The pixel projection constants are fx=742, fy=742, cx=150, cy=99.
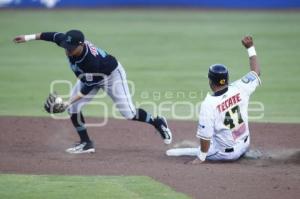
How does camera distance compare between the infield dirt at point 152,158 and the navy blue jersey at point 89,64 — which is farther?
the navy blue jersey at point 89,64

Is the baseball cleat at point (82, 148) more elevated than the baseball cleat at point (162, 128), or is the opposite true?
the baseball cleat at point (162, 128)

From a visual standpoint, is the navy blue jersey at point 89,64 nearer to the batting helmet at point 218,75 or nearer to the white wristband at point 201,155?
the batting helmet at point 218,75

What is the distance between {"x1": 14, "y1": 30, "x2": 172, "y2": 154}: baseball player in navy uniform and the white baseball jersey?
4.77ft

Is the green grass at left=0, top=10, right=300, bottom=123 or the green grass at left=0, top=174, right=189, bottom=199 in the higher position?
the green grass at left=0, top=174, right=189, bottom=199

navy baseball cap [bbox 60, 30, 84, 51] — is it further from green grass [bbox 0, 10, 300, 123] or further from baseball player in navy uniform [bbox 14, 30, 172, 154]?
green grass [bbox 0, 10, 300, 123]

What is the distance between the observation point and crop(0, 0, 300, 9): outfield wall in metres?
28.0

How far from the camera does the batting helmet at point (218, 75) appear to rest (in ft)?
29.3

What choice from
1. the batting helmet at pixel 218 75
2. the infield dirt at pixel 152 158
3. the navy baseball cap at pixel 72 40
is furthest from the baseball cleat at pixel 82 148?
the batting helmet at pixel 218 75

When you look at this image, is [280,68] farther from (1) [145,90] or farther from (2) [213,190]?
(2) [213,190]

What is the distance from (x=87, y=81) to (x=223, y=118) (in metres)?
1.95

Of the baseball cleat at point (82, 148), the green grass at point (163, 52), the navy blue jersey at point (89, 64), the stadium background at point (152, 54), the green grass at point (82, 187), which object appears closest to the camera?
the green grass at point (82, 187)

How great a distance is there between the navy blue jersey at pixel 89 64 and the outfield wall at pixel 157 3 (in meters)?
18.6

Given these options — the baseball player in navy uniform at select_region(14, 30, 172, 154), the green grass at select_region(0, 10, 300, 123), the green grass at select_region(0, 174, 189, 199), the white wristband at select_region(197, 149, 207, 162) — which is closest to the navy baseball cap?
the baseball player in navy uniform at select_region(14, 30, 172, 154)

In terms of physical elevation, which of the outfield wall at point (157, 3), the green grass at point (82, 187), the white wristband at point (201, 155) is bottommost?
the outfield wall at point (157, 3)
